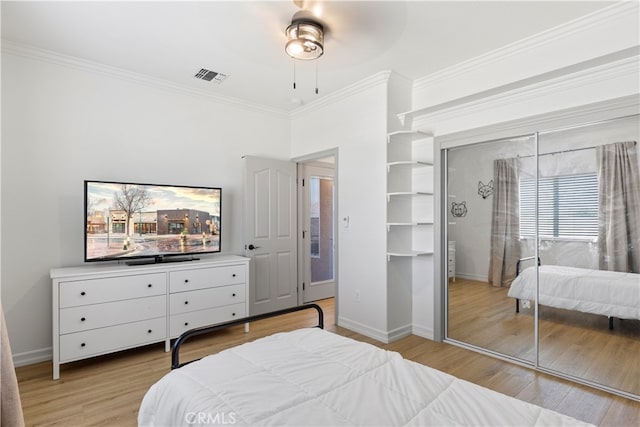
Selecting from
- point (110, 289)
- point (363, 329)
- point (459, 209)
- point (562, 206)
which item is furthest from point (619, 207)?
point (110, 289)

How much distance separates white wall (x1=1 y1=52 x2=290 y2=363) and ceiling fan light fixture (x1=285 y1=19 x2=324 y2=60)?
1954 mm

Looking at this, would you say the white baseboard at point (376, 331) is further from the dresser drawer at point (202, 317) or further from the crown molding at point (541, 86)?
the crown molding at point (541, 86)

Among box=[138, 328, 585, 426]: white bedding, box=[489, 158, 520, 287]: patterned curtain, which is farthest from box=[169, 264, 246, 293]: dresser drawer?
box=[489, 158, 520, 287]: patterned curtain

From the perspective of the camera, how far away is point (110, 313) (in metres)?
2.97

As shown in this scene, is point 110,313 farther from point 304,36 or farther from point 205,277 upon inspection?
point 304,36

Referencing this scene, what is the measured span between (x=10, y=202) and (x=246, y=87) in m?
2.43

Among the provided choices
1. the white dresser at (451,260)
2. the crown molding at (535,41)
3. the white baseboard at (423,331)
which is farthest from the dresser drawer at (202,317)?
the crown molding at (535,41)

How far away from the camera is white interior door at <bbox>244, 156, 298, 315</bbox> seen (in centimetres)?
419

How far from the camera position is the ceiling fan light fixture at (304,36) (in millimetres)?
2381

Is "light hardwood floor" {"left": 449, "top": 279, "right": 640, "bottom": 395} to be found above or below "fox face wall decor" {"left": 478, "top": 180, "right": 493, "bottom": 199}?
below

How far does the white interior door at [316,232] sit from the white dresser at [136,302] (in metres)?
1.31

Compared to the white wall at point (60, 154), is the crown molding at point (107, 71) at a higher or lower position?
higher

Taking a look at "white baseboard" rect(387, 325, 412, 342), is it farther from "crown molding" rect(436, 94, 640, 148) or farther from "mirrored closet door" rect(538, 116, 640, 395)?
"crown molding" rect(436, 94, 640, 148)

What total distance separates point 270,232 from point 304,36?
2536mm
